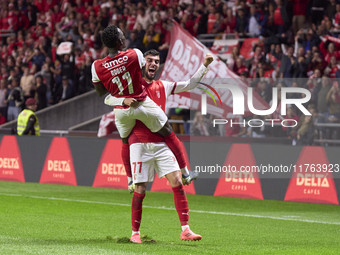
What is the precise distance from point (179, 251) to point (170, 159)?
1219 mm

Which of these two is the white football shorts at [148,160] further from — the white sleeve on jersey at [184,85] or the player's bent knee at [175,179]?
the white sleeve on jersey at [184,85]

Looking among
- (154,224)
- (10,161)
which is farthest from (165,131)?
(10,161)

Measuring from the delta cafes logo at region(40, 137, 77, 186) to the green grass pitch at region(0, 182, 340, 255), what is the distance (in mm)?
1023

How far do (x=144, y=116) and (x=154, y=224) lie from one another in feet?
9.42

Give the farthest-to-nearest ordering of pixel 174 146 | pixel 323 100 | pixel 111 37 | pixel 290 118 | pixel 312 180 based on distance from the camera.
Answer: pixel 290 118 → pixel 323 100 → pixel 312 180 → pixel 174 146 → pixel 111 37

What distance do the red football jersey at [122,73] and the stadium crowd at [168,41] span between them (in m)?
6.98

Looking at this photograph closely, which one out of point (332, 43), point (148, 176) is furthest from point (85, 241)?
point (332, 43)

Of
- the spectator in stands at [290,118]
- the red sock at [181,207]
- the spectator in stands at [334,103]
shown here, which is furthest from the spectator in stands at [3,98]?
the red sock at [181,207]

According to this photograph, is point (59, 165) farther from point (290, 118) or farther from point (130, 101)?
point (130, 101)

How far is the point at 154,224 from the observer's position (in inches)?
384

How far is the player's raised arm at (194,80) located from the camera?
298 inches

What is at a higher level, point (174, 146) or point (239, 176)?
point (174, 146)

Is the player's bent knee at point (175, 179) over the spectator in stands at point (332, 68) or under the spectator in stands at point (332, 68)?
under

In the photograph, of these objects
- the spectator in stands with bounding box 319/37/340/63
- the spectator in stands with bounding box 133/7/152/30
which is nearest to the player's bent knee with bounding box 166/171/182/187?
the spectator in stands with bounding box 319/37/340/63
